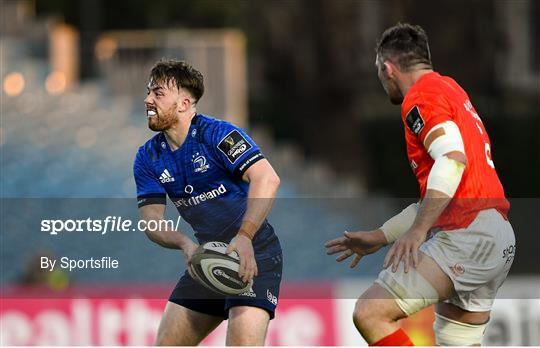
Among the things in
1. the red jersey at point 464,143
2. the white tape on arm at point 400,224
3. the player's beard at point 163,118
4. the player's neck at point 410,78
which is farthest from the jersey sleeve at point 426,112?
the player's beard at point 163,118

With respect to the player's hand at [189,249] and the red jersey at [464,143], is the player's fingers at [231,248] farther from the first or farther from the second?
the red jersey at [464,143]

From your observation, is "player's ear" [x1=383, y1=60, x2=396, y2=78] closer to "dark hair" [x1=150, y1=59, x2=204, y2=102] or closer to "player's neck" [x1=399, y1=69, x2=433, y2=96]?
"player's neck" [x1=399, y1=69, x2=433, y2=96]

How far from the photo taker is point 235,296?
21.2 ft

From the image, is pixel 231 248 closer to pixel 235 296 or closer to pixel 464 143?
pixel 235 296

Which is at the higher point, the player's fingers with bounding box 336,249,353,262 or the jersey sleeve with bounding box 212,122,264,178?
the jersey sleeve with bounding box 212,122,264,178

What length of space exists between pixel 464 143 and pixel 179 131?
1.30 m

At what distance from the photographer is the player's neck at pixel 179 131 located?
6492mm

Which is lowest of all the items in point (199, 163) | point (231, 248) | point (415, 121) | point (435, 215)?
point (231, 248)

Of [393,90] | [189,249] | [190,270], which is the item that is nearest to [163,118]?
[189,249]

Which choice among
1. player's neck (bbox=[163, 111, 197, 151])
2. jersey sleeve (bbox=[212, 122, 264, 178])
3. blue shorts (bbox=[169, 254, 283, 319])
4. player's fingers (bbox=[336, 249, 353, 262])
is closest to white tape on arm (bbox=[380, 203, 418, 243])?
player's fingers (bbox=[336, 249, 353, 262])

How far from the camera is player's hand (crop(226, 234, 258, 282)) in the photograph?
6340 mm

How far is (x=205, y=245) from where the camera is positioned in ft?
21.3

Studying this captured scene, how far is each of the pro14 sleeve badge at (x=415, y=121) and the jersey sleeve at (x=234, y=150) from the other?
70cm

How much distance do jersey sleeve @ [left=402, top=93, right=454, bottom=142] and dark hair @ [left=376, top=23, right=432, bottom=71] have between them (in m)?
0.22
